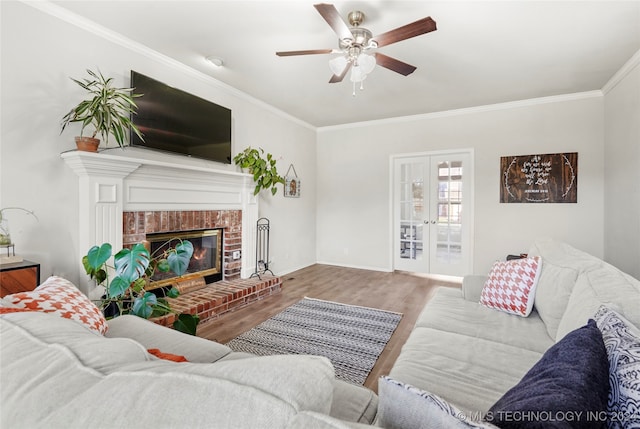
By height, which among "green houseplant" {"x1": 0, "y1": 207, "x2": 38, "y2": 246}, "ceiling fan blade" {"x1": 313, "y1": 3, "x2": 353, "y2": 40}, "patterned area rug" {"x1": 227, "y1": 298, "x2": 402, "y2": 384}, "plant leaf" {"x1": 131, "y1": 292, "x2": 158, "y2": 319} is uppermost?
"ceiling fan blade" {"x1": 313, "y1": 3, "x2": 353, "y2": 40}

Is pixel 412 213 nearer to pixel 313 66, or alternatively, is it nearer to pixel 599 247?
pixel 599 247

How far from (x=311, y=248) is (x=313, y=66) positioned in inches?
130

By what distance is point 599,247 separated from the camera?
12.6ft

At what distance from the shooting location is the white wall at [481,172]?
3.90 metres

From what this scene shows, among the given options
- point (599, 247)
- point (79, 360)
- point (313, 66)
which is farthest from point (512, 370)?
point (599, 247)

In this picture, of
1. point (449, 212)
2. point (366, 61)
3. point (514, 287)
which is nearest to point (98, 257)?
point (366, 61)

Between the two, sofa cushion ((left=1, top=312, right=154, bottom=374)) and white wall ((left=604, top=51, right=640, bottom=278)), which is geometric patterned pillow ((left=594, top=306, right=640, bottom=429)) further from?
white wall ((left=604, top=51, right=640, bottom=278))

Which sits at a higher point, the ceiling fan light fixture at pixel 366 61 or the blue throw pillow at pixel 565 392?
the ceiling fan light fixture at pixel 366 61

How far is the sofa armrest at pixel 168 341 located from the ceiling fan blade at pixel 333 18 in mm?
1892

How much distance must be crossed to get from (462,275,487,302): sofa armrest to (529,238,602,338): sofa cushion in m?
0.40

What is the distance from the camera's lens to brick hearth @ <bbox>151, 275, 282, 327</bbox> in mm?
2760

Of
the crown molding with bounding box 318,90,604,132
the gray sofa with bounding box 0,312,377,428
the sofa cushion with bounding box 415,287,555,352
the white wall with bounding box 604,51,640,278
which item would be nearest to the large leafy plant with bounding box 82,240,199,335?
the gray sofa with bounding box 0,312,377,428

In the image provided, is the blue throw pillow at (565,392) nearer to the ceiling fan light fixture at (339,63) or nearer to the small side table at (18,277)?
the ceiling fan light fixture at (339,63)

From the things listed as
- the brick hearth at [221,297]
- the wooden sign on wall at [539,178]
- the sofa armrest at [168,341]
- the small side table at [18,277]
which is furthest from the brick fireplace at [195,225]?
the wooden sign on wall at [539,178]
